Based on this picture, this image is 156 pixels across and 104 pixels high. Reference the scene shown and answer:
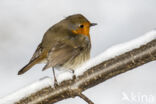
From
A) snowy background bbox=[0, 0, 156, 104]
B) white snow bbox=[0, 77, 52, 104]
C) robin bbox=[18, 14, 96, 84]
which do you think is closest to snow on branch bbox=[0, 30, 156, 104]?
white snow bbox=[0, 77, 52, 104]

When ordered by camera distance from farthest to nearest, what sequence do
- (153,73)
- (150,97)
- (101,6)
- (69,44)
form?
(101,6) < (153,73) < (150,97) < (69,44)

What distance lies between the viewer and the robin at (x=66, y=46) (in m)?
4.09

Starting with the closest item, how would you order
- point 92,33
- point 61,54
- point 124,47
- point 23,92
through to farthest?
1. point 124,47
2. point 23,92
3. point 61,54
4. point 92,33

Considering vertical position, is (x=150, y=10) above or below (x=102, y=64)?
below

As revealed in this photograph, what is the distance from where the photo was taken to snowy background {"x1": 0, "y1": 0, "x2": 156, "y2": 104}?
17.3 feet

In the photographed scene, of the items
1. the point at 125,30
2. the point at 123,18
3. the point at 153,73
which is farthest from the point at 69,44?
the point at 123,18

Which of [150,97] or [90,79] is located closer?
[90,79]

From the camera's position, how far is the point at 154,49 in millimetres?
3035

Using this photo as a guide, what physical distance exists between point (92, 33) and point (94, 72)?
3169mm

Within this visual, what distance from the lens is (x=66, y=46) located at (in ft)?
14.3

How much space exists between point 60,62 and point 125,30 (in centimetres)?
218

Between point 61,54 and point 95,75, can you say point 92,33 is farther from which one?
point 95,75

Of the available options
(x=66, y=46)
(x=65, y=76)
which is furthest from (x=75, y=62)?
(x=65, y=76)

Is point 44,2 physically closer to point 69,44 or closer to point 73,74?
point 69,44
